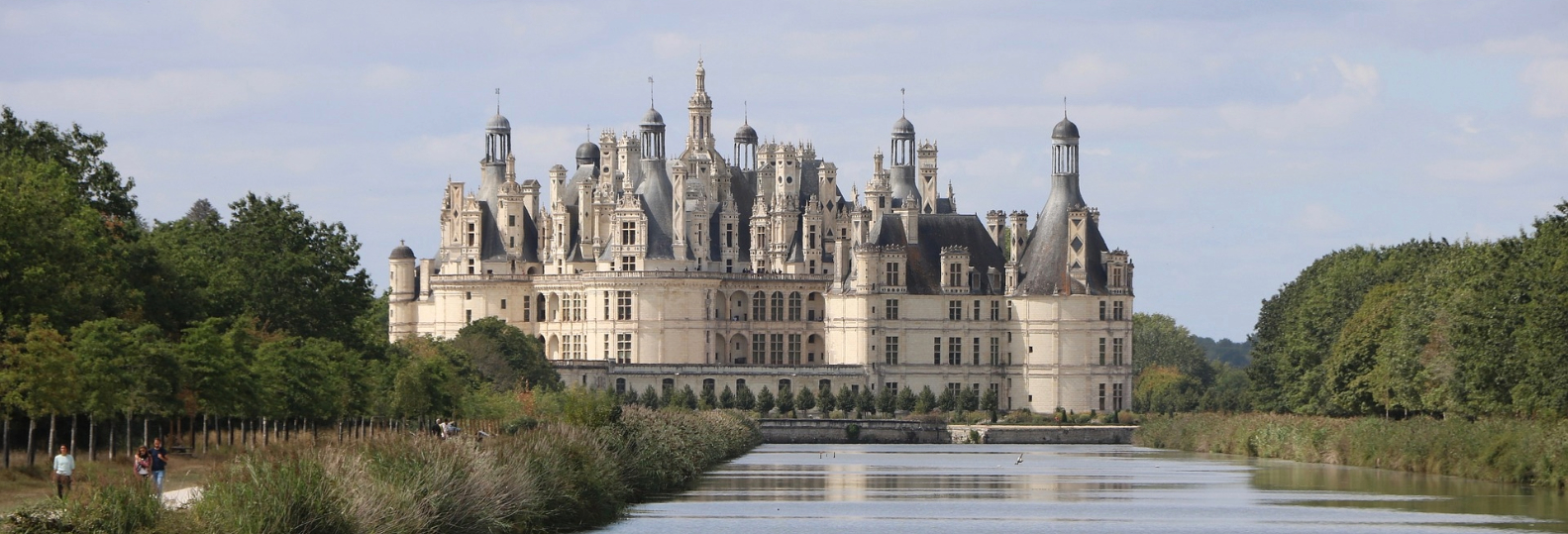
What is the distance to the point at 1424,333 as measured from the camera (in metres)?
63.2

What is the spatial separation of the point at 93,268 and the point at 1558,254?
29140 millimetres

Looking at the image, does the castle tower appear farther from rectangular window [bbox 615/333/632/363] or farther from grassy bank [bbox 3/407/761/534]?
grassy bank [bbox 3/407/761/534]

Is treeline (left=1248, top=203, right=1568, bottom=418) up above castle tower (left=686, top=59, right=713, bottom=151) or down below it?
below

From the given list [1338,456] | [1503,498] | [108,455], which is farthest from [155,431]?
[1338,456]

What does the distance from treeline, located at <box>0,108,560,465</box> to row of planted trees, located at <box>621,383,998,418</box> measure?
35019 mm

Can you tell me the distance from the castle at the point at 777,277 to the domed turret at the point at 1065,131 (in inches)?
3.6

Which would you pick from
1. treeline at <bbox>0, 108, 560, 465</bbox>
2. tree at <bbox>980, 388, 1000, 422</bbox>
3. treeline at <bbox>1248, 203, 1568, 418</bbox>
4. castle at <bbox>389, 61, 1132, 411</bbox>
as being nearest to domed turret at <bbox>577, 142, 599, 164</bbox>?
castle at <bbox>389, 61, 1132, 411</bbox>

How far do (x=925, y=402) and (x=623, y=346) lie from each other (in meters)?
16.3

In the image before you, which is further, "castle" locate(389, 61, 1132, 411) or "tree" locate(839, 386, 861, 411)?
"castle" locate(389, 61, 1132, 411)

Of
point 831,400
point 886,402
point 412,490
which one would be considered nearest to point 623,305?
point 831,400

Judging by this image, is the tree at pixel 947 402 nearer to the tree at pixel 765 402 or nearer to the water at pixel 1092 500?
the tree at pixel 765 402

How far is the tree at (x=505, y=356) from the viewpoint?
310 feet

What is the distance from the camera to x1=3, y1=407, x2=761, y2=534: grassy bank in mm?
23828

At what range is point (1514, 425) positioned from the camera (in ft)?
177
